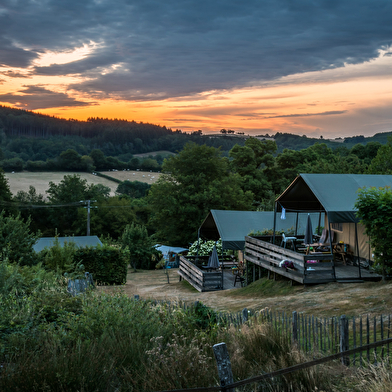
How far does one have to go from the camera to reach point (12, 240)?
1897 centimetres

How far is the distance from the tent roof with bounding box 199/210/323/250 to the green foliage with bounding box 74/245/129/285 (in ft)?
18.9

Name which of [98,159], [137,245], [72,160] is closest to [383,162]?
[137,245]

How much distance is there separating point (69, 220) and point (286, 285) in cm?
6374

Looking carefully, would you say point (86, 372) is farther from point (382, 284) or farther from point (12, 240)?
point (12, 240)

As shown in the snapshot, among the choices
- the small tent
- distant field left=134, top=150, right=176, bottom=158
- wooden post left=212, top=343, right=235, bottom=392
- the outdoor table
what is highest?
distant field left=134, top=150, right=176, bottom=158

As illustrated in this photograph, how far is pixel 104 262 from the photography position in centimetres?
2444

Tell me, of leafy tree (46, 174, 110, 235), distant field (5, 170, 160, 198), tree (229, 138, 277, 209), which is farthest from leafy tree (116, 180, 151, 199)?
tree (229, 138, 277, 209)

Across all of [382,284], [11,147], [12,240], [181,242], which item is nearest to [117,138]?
[11,147]

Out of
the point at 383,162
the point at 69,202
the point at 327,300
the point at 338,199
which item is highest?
the point at 383,162

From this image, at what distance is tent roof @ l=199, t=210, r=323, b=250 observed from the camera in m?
22.0

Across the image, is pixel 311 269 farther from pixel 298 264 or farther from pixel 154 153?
pixel 154 153

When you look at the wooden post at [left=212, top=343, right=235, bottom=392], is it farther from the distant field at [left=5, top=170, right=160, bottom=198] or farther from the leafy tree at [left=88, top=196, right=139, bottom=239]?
the distant field at [left=5, top=170, right=160, bottom=198]

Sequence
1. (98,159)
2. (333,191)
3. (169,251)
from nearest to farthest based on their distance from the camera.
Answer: (333,191), (169,251), (98,159)

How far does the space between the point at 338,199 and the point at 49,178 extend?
324ft
